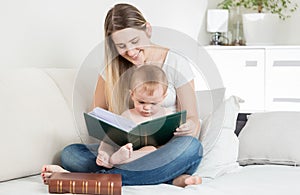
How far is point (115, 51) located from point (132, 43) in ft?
0.33

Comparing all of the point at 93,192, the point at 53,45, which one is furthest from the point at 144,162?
the point at 53,45

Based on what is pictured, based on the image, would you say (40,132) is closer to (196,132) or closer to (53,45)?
(196,132)

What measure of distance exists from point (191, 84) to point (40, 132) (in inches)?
21.2

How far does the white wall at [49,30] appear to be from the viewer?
2.17 metres

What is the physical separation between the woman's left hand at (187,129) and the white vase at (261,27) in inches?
83.0

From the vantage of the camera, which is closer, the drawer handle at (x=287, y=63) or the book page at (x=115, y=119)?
the book page at (x=115, y=119)

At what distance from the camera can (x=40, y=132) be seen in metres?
1.82

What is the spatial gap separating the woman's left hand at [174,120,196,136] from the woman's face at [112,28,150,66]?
0.25 metres

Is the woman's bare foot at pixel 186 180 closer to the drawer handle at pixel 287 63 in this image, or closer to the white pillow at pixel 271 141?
the white pillow at pixel 271 141

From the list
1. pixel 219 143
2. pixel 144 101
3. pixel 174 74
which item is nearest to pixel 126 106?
pixel 144 101

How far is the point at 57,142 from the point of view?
1.88 metres

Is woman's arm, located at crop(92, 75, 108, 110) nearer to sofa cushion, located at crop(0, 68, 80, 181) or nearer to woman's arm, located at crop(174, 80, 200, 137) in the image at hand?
sofa cushion, located at crop(0, 68, 80, 181)

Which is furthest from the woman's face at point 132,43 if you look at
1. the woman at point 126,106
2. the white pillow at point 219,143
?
the white pillow at point 219,143

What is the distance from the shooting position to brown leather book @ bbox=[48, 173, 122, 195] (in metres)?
1.46
